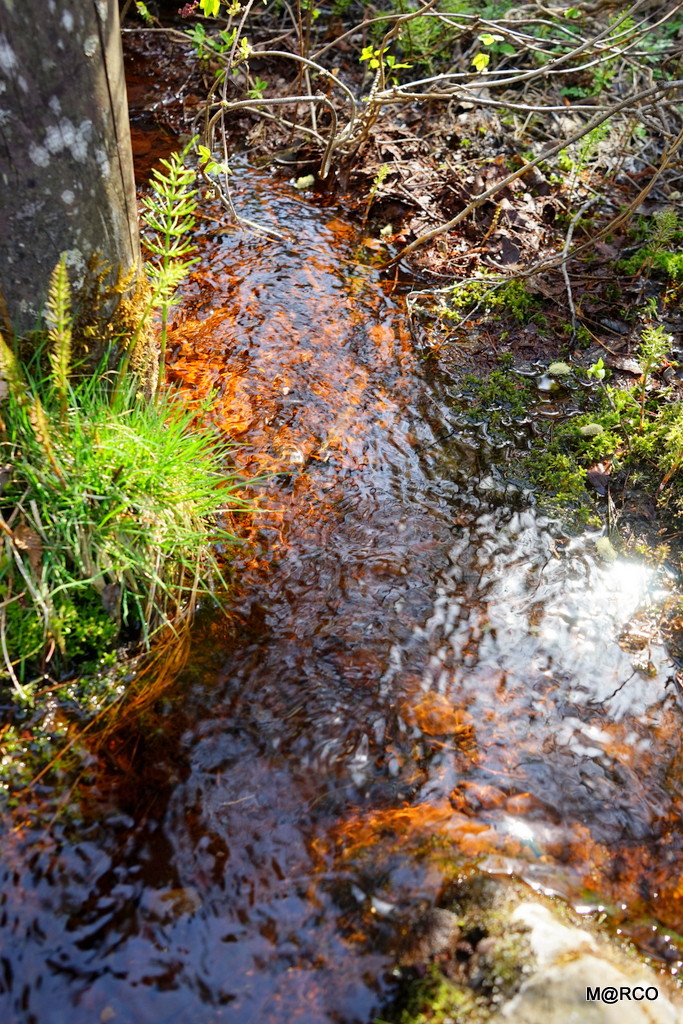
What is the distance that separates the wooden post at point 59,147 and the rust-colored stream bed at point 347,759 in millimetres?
1186

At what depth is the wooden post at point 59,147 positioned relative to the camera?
206 centimetres

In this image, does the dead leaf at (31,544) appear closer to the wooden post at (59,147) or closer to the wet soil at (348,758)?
the wet soil at (348,758)

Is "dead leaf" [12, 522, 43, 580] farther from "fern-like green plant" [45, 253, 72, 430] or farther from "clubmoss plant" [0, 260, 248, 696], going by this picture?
"fern-like green plant" [45, 253, 72, 430]

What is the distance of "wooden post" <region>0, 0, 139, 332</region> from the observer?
206 cm

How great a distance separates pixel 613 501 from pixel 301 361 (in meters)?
1.87

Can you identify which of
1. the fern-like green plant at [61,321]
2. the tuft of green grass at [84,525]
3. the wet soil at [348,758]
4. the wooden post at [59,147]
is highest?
the wooden post at [59,147]

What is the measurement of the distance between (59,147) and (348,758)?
2.27m

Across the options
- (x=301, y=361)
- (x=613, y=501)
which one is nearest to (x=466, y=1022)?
(x=613, y=501)

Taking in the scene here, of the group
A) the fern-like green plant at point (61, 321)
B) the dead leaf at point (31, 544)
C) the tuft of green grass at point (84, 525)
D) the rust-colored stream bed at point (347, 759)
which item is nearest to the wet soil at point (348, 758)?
the rust-colored stream bed at point (347, 759)

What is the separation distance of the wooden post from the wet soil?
3.78 feet

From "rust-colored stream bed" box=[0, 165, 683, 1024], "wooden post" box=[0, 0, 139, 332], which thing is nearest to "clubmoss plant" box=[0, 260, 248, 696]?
"wooden post" box=[0, 0, 139, 332]

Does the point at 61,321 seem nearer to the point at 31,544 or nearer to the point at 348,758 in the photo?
the point at 31,544

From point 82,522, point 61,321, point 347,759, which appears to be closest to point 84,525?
point 82,522

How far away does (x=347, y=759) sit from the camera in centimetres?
235
